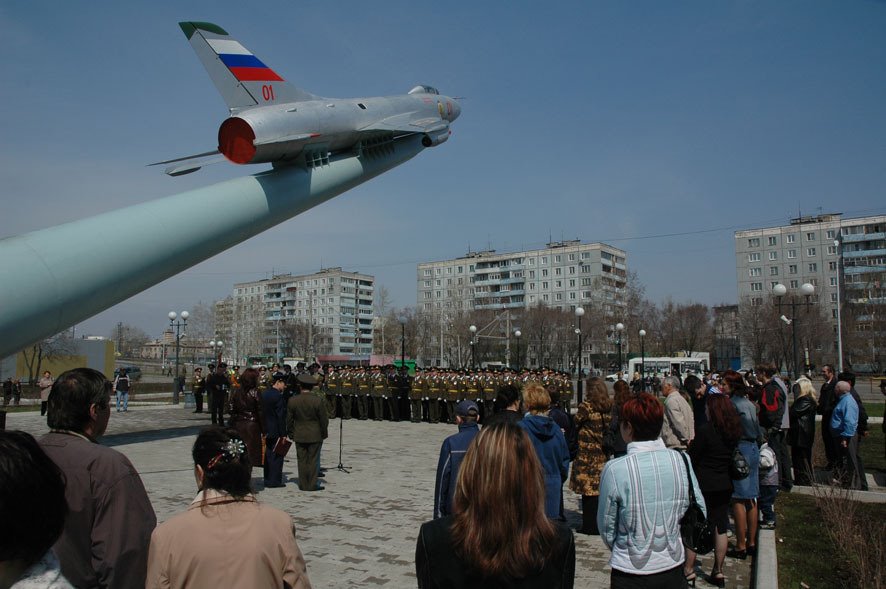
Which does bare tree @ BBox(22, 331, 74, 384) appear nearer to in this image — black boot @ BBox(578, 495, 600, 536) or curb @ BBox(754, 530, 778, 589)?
black boot @ BBox(578, 495, 600, 536)

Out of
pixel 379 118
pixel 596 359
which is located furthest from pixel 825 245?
pixel 379 118

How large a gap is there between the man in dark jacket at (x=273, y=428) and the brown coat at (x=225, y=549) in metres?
7.89

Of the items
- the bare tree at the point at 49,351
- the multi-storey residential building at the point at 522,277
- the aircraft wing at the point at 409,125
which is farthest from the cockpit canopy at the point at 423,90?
the multi-storey residential building at the point at 522,277

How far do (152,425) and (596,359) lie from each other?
2446 inches

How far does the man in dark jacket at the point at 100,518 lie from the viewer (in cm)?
279

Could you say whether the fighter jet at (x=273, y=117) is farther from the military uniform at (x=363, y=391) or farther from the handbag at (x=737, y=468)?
the military uniform at (x=363, y=391)

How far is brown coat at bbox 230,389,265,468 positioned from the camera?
9.80 m

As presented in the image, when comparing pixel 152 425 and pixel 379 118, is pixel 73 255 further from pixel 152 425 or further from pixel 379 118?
pixel 152 425

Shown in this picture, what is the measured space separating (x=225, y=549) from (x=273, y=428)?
8.10m

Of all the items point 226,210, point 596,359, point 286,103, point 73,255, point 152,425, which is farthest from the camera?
point 596,359

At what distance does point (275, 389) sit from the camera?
10469 millimetres

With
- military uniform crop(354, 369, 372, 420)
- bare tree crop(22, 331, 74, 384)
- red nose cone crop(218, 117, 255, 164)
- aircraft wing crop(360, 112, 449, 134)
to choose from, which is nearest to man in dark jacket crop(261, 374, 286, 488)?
red nose cone crop(218, 117, 255, 164)

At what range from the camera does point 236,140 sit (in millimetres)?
10359

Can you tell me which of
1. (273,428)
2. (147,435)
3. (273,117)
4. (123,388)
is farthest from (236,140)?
(123,388)
